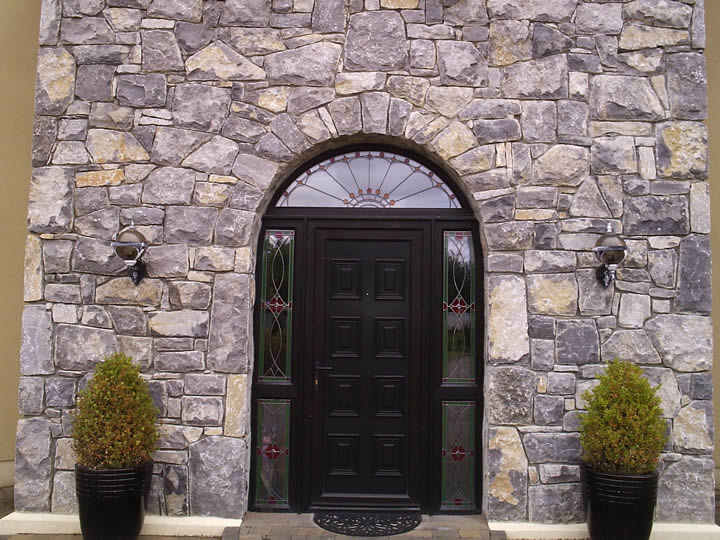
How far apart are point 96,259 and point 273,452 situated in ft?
6.25

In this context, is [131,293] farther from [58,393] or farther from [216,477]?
[216,477]

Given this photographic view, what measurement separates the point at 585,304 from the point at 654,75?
1.72 m

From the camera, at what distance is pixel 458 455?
163 inches

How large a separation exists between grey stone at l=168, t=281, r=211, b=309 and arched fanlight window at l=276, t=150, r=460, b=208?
882 millimetres

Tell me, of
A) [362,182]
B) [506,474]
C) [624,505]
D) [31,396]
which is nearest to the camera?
[624,505]

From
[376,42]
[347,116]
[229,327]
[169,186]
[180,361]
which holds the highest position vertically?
[376,42]

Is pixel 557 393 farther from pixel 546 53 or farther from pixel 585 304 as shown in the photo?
pixel 546 53

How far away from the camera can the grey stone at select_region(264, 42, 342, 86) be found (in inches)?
159

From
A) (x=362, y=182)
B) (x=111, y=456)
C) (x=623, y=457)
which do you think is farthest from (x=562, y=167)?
(x=111, y=456)

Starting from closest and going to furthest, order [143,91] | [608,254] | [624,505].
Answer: [624,505] → [608,254] → [143,91]

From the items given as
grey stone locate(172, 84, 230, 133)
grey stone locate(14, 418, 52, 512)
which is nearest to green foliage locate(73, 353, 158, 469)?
grey stone locate(14, 418, 52, 512)

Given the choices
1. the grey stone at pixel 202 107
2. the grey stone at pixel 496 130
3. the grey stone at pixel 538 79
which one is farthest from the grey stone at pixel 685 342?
the grey stone at pixel 202 107

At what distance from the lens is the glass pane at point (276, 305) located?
13.8ft

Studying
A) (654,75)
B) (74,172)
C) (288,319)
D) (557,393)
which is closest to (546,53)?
(654,75)
